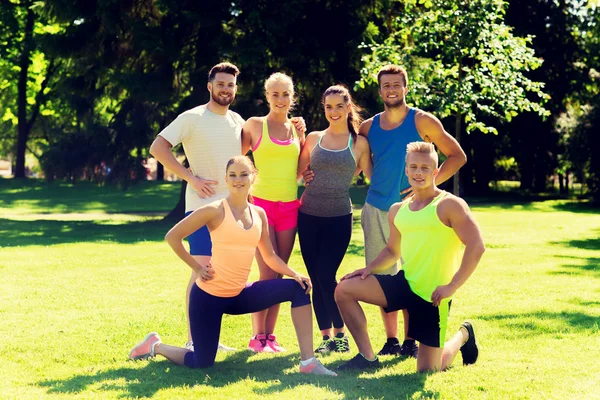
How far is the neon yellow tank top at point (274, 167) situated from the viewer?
6590 millimetres

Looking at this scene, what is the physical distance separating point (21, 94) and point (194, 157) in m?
32.9

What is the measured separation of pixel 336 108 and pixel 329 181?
583mm

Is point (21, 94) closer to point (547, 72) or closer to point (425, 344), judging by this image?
point (547, 72)

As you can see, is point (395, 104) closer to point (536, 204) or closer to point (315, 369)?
point (315, 369)

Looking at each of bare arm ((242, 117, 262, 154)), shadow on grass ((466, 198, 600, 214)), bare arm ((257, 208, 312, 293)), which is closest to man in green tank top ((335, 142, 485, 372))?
bare arm ((257, 208, 312, 293))

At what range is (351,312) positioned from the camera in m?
5.99

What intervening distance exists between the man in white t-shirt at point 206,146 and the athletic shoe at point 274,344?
692 millimetres

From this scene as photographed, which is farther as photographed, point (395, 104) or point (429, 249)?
point (395, 104)

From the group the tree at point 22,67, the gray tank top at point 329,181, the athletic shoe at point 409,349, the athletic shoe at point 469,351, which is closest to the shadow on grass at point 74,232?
the tree at point 22,67

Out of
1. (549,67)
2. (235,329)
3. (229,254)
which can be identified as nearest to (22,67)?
(549,67)

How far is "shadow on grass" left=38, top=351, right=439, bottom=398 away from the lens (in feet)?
17.8

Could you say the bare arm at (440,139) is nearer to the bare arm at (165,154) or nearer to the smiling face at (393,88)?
the smiling face at (393,88)

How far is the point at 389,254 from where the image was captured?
613 cm

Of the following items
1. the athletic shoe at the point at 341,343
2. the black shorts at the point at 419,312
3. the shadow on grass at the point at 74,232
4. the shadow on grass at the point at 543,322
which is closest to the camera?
the black shorts at the point at 419,312
